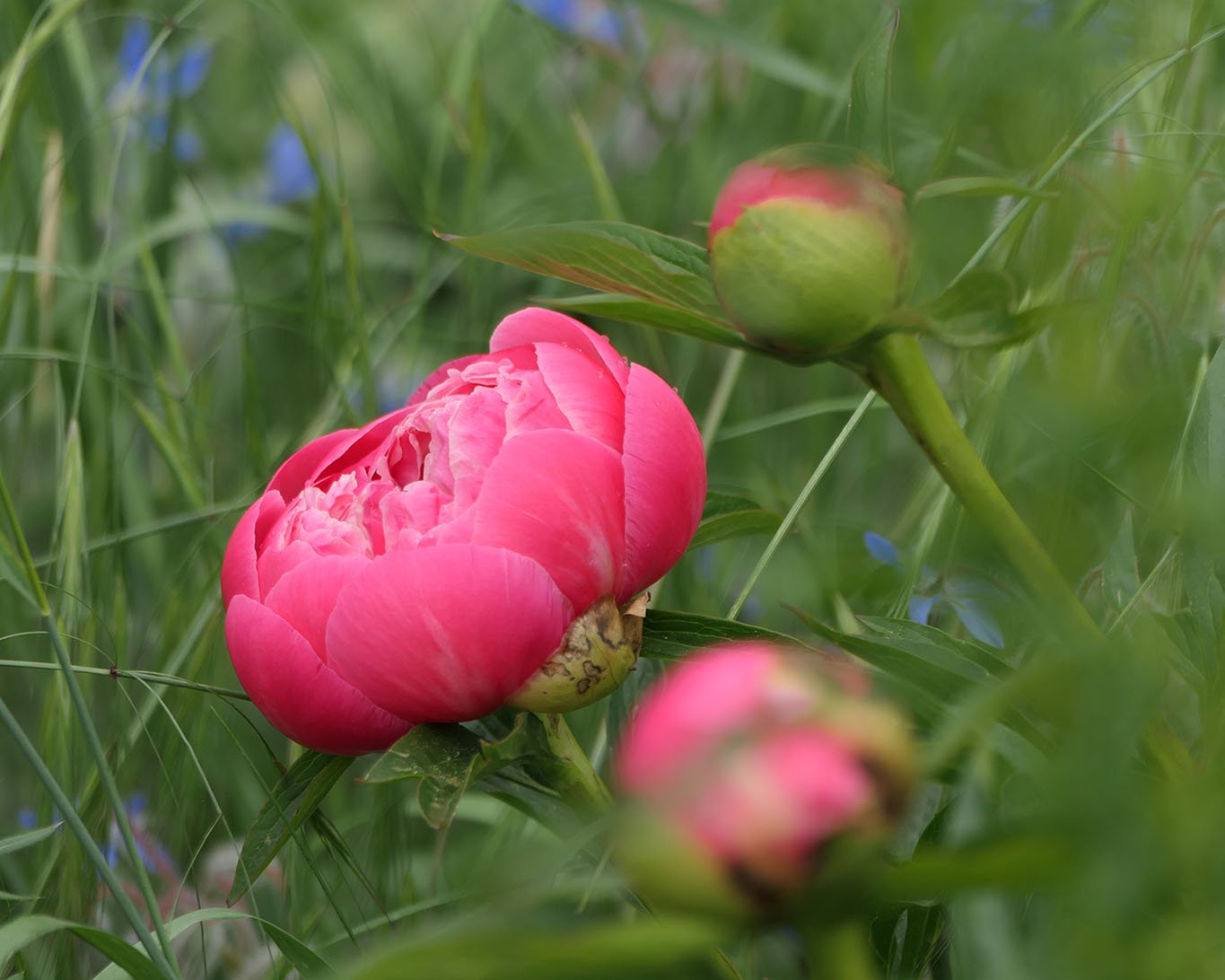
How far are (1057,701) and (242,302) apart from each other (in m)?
0.69

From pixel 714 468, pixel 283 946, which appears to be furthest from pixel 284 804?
pixel 714 468

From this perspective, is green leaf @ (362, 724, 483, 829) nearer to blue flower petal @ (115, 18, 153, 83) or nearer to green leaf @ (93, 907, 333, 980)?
green leaf @ (93, 907, 333, 980)

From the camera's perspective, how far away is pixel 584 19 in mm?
1715

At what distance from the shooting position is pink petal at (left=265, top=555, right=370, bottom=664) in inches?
16.3

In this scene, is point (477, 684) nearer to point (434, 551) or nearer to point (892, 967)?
point (434, 551)

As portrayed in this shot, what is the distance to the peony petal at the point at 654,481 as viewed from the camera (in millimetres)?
424

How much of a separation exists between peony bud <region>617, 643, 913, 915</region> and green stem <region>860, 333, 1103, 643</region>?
133 mm

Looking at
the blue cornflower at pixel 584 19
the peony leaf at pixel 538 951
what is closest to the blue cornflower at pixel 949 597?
the peony leaf at pixel 538 951

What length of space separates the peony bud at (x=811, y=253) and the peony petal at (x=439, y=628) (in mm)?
105

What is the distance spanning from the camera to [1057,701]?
31 cm

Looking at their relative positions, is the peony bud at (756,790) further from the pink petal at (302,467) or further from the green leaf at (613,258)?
the pink petal at (302,467)

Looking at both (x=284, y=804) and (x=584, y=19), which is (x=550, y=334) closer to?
(x=284, y=804)

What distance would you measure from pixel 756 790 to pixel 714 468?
2.59ft

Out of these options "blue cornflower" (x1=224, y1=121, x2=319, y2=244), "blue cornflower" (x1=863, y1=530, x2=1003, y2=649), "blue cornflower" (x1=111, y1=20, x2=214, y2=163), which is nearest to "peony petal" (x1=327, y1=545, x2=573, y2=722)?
"blue cornflower" (x1=863, y1=530, x2=1003, y2=649)
